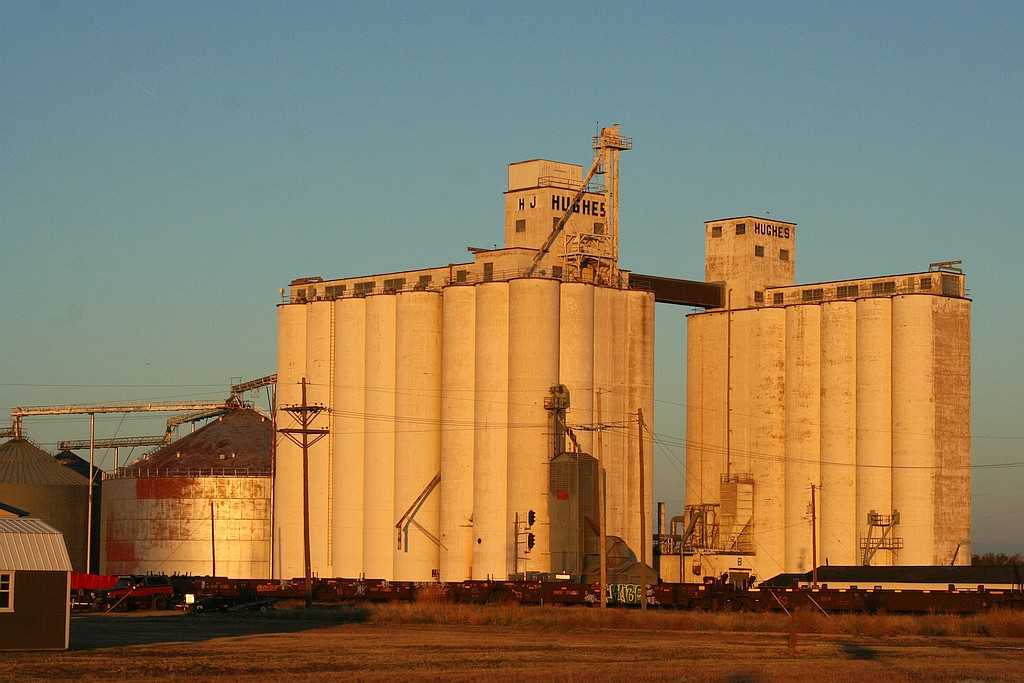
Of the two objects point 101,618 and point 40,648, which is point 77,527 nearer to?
point 101,618

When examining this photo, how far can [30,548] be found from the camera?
145ft

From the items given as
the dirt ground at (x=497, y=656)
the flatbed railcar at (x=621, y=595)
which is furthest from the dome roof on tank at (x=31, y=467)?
the dirt ground at (x=497, y=656)

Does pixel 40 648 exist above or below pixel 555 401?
below

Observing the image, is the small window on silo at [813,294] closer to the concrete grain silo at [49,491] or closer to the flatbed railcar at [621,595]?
the flatbed railcar at [621,595]

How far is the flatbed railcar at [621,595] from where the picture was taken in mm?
67438

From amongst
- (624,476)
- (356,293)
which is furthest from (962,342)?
(356,293)

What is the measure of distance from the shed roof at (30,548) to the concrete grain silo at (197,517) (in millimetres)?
63233

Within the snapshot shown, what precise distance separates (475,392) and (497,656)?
52.2 metres

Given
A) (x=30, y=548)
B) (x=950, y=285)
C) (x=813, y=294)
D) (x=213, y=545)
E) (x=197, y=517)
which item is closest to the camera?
(x=30, y=548)

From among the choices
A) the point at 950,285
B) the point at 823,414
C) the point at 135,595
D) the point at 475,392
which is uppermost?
the point at 950,285

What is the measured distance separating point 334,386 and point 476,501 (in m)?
17.4

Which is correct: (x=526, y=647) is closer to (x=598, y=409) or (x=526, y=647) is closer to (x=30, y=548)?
(x=30, y=548)

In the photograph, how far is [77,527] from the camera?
124188mm

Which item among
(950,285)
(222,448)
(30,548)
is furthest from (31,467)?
(30,548)
